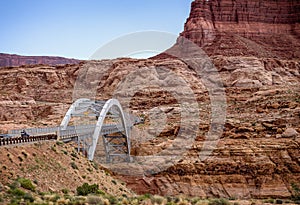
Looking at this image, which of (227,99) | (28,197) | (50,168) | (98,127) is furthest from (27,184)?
(227,99)

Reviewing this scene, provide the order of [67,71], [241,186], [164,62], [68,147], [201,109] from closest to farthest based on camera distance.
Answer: [68,147] < [241,186] < [201,109] < [164,62] < [67,71]

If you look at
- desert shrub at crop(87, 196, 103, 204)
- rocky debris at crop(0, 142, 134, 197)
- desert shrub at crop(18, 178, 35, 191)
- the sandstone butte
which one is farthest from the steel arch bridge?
desert shrub at crop(87, 196, 103, 204)

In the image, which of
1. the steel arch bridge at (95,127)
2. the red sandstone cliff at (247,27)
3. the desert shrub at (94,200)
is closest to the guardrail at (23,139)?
the steel arch bridge at (95,127)

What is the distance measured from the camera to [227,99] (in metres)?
76.8

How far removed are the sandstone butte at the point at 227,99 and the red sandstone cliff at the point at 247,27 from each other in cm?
31

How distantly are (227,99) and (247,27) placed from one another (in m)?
65.4

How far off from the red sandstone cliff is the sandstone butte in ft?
1.02

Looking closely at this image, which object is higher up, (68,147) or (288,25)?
(288,25)

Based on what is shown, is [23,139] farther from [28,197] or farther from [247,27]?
[247,27]

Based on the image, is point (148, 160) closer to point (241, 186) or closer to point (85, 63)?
point (241, 186)

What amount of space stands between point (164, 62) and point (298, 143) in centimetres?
5899

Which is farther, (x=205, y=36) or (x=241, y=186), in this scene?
(x=205, y=36)

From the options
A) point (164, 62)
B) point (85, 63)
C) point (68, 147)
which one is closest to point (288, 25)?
point (164, 62)

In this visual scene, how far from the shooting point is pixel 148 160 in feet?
164
